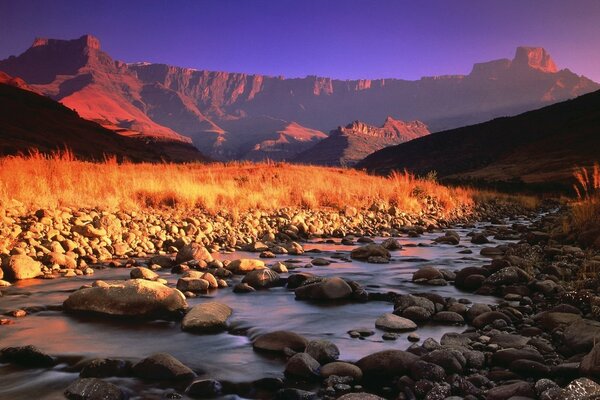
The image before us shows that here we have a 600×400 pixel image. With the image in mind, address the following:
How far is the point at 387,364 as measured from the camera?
3672 mm

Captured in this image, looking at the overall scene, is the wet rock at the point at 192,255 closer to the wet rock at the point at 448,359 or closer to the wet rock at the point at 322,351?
the wet rock at the point at 322,351

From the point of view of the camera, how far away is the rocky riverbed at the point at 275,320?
11.5ft

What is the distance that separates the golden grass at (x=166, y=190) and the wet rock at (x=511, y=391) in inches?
340

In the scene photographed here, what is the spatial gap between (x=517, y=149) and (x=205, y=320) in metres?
82.6

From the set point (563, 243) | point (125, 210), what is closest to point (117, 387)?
point (125, 210)

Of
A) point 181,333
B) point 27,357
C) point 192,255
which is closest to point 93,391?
point 27,357

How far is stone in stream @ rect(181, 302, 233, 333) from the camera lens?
491cm

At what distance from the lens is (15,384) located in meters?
3.49

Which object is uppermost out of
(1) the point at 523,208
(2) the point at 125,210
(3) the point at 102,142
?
(3) the point at 102,142

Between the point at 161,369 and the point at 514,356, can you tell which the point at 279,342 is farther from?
the point at 514,356

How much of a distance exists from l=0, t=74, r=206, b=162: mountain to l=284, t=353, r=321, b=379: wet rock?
37.8m

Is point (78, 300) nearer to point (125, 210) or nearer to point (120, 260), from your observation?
point (120, 260)

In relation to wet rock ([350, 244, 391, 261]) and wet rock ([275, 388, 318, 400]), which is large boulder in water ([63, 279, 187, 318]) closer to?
wet rock ([275, 388, 318, 400])

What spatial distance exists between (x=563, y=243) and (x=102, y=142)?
52.4 metres
